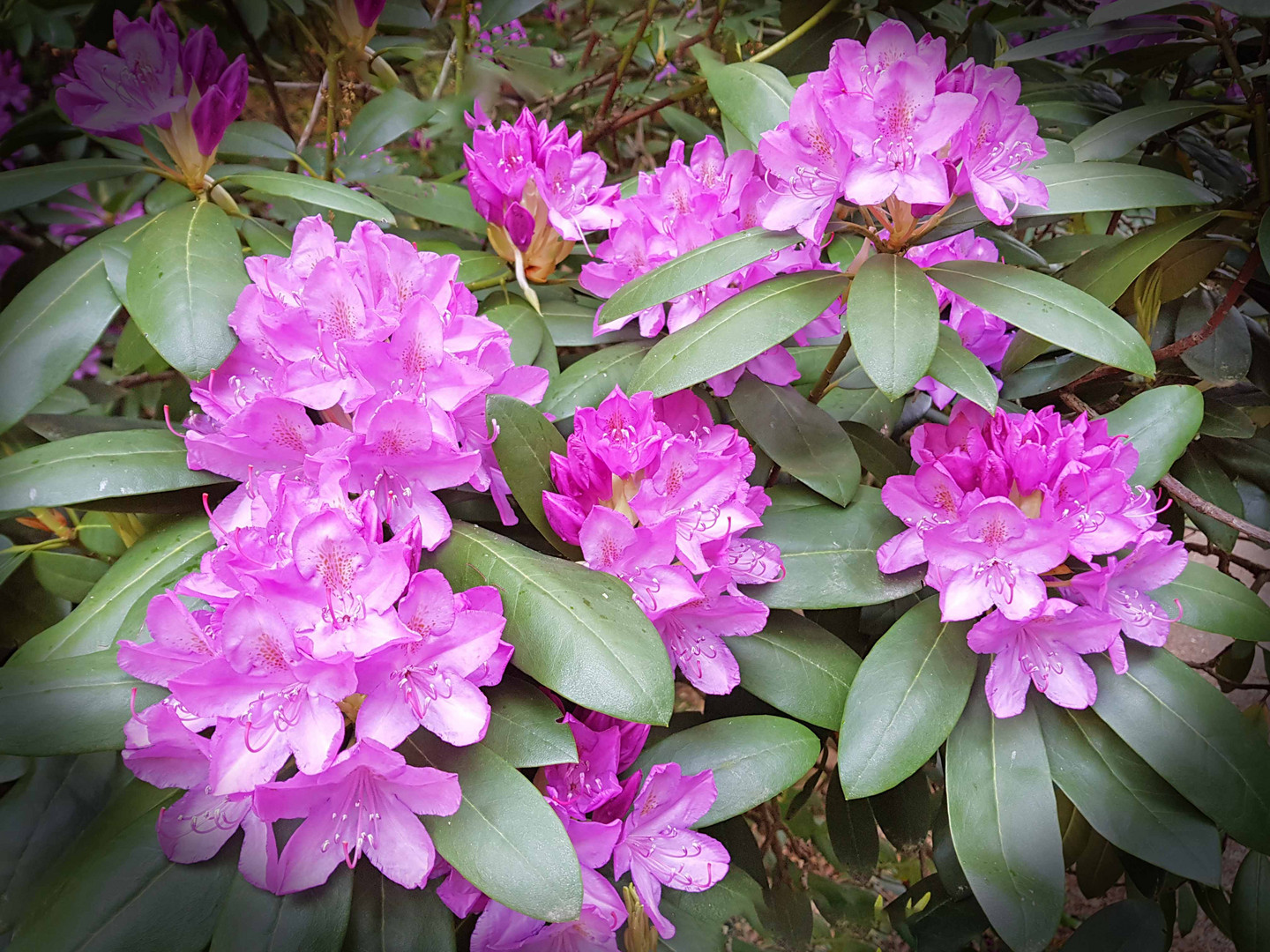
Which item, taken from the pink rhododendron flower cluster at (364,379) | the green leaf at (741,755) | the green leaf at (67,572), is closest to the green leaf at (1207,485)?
the green leaf at (741,755)

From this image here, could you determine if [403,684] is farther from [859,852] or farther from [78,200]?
[78,200]

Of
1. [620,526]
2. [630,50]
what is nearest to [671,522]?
[620,526]

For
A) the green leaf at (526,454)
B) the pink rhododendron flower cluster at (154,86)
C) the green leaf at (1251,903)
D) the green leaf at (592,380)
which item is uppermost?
the pink rhododendron flower cluster at (154,86)

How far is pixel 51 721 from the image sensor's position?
66cm

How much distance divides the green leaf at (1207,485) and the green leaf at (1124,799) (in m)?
0.46

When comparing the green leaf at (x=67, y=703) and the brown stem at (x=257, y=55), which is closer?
the green leaf at (x=67, y=703)

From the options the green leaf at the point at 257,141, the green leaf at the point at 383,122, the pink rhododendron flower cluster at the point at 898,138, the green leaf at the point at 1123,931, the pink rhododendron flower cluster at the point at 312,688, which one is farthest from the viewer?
the green leaf at the point at 383,122

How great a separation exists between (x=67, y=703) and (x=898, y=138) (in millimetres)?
878

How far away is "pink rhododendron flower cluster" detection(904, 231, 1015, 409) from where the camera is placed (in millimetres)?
1064

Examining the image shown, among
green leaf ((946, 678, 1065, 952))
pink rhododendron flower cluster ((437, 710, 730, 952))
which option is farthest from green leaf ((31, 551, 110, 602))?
green leaf ((946, 678, 1065, 952))

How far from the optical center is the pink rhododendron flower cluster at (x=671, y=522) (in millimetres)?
761

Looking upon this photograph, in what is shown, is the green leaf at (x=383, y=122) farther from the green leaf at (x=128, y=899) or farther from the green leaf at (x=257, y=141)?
the green leaf at (x=128, y=899)

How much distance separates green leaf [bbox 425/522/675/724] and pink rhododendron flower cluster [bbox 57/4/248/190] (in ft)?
1.96

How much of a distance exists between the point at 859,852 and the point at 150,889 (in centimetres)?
86
